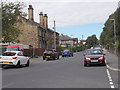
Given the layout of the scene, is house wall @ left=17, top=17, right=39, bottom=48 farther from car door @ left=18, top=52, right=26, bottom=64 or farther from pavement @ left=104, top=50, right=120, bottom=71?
car door @ left=18, top=52, right=26, bottom=64

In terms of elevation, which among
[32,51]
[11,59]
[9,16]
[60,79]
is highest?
[9,16]

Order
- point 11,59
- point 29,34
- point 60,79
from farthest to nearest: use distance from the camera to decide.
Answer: point 29,34 → point 11,59 → point 60,79

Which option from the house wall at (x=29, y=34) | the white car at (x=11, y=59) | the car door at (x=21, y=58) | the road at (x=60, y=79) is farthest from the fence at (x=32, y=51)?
the road at (x=60, y=79)

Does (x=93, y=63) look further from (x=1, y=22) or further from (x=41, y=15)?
(x=41, y=15)

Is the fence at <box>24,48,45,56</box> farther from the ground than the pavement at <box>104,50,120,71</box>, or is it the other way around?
the fence at <box>24,48,45,56</box>

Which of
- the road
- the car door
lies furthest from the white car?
the road

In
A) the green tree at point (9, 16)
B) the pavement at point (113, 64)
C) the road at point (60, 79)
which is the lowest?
the road at point (60, 79)

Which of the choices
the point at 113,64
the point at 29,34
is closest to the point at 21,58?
the point at 113,64

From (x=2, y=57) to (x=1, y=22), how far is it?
4.76 metres

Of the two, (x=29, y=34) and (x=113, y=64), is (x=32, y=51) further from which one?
(x=113, y=64)

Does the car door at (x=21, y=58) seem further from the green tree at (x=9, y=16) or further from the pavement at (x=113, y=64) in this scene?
the pavement at (x=113, y=64)

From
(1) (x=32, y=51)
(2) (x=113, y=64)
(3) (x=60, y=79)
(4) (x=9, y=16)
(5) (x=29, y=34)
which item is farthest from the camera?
(5) (x=29, y=34)

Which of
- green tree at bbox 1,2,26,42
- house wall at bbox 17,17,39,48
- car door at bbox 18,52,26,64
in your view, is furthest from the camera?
house wall at bbox 17,17,39,48

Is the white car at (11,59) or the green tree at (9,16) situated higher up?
the green tree at (9,16)
